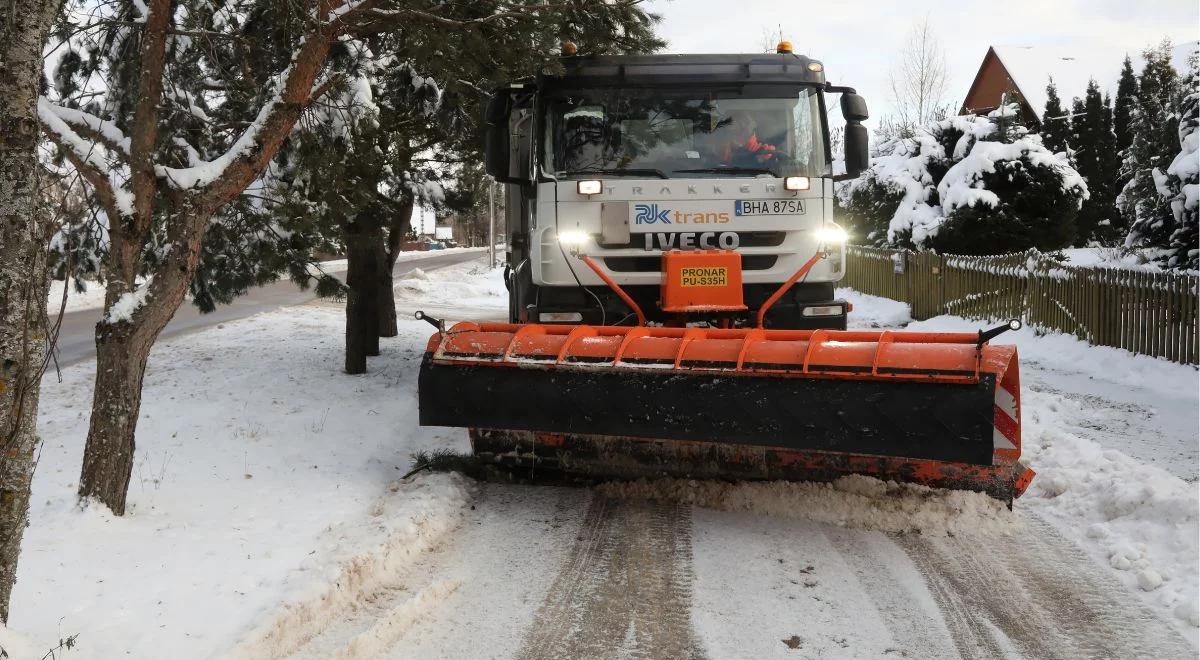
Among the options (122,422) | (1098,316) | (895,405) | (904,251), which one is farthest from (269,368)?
(904,251)

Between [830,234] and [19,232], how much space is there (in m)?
5.09

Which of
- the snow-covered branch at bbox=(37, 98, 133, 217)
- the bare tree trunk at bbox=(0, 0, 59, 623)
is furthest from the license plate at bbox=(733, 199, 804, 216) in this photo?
the bare tree trunk at bbox=(0, 0, 59, 623)

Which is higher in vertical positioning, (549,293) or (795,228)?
(795,228)

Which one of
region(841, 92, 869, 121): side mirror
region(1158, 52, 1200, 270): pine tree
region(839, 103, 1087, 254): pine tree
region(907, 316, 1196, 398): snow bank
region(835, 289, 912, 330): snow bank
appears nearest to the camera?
region(841, 92, 869, 121): side mirror

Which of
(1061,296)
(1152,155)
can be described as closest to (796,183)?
(1061,296)

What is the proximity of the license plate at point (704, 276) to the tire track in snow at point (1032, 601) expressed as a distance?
80.9 inches

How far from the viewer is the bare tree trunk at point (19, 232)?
2811 millimetres

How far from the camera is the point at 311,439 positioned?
6965 mm

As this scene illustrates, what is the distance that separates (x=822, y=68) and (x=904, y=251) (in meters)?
13.5

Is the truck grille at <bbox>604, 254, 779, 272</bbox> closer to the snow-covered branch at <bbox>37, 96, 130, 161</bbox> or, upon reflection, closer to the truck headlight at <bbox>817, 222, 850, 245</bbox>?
the truck headlight at <bbox>817, 222, 850, 245</bbox>

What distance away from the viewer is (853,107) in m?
6.97

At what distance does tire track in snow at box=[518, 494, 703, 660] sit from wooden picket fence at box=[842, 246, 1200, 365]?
23.0ft

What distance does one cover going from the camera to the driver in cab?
6711 millimetres

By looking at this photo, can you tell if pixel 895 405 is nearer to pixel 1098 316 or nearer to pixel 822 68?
pixel 822 68
